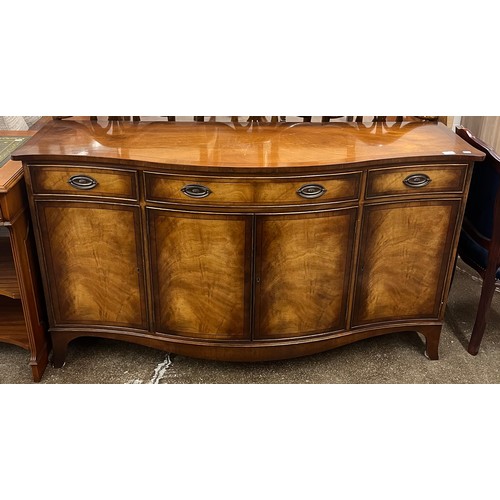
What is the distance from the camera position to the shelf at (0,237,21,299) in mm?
1525

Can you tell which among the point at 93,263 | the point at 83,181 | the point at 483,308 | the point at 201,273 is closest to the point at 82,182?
the point at 83,181

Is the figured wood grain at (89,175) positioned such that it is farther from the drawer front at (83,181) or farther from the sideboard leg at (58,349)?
the sideboard leg at (58,349)

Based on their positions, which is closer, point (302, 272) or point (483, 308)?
point (302, 272)

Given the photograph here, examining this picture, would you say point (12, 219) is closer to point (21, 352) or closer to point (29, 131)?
point (29, 131)

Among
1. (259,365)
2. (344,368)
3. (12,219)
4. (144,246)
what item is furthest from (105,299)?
(344,368)

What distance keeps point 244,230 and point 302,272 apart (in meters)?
0.21

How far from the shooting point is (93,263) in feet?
5.01

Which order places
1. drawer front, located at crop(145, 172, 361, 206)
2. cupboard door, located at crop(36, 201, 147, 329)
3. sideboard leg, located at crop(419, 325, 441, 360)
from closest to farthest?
drawer front, located at crop(145, 172, 361, 206) < cupboard door, located at crop(36, 201, 147, 329) < sideboard leg, located at crop(419, 325, 441, 360)

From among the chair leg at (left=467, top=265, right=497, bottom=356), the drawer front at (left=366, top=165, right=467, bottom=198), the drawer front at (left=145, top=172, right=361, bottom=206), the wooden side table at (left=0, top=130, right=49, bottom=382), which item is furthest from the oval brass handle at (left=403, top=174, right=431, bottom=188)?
the wooden side table at (left=0, top=130, right=49, bottom=382)

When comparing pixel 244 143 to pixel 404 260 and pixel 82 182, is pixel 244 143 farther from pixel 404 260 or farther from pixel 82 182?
pixel 404 260

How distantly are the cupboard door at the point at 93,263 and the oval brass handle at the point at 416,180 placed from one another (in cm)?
70

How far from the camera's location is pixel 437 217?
4.96 feet

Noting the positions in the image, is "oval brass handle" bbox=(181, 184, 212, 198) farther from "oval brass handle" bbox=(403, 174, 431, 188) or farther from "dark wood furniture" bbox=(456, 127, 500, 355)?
"dark wood furniture" bbox=(456, 127, 500, 355)

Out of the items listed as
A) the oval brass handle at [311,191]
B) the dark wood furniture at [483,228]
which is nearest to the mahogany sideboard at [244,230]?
the oval brass handle at [311,191]
